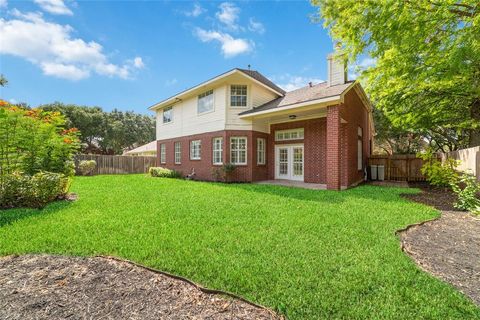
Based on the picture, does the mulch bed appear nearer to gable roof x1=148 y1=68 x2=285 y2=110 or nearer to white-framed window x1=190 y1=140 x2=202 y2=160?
gable roof x1=148 y1=68 x2=285 y2=110

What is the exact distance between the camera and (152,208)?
6.41m

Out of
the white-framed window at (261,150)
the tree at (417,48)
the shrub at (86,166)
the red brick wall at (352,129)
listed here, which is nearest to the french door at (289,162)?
the white-framed window at (261,150)

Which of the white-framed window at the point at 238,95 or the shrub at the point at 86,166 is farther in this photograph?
the shrub at the point at 86,166

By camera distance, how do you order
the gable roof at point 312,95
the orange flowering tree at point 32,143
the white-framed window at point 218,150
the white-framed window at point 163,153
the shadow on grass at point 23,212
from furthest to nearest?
the white-framed window at point 163,153
the white-framed window at point 218,150
the gable roof at point 312,95
the orange flowering tree at point 32,143
the shadow on grass at point 23,212

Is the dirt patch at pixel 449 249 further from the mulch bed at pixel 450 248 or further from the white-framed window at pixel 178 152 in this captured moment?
the white-framed window at pixel 178 152

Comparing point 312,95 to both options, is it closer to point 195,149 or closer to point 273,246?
point 195,149

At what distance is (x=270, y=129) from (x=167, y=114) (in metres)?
8.78

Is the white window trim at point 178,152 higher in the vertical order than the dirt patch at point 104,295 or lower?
higher

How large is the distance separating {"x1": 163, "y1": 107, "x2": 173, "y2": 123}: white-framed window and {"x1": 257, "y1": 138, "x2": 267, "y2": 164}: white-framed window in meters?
7.87

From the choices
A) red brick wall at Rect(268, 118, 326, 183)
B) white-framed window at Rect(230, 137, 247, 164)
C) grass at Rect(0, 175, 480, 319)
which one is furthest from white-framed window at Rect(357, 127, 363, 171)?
grass at Rect(0, 175, 480, 319)

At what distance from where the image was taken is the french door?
1270 centimetres

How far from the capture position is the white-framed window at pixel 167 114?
17766mm

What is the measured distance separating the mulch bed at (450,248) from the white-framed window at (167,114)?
1630cm

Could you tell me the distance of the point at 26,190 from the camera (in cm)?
647
